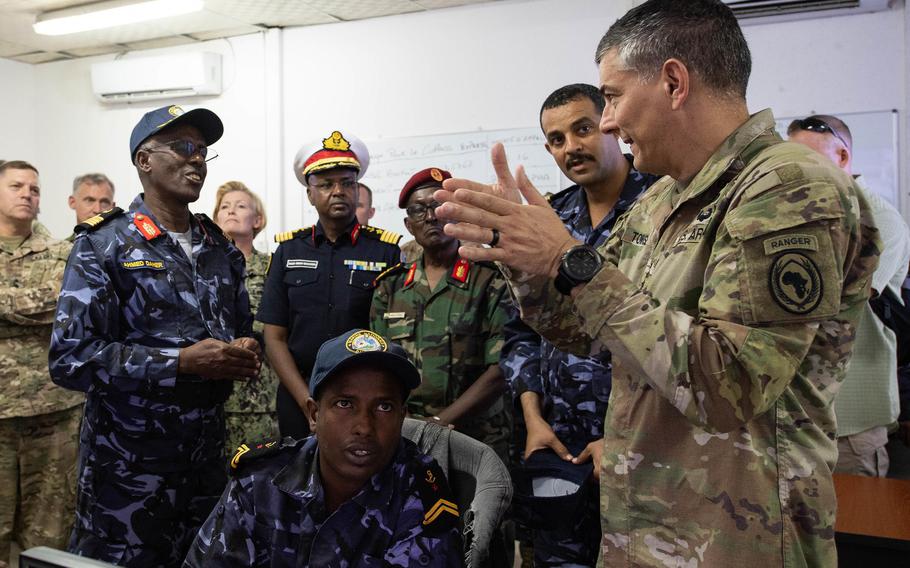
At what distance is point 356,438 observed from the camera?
158 cm

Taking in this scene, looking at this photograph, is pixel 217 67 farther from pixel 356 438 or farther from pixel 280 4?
pixel 356 438

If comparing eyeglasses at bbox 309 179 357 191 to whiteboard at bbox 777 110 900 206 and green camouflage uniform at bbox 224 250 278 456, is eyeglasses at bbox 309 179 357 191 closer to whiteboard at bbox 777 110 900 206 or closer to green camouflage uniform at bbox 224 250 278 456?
green camouflage uniform at bbox 224 250 278 456

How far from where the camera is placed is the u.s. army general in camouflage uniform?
3.14 feet

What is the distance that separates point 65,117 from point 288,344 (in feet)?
15.5

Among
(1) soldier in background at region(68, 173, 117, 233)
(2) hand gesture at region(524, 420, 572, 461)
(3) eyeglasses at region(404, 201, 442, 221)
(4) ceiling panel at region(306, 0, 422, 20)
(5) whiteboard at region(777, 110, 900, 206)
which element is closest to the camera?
(2) hand gesture at region(524, 420, 572, 461)

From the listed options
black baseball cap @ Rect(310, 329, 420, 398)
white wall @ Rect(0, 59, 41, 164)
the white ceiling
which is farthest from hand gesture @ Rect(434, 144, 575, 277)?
white wall @ Rect(0, 59, 41, 164)

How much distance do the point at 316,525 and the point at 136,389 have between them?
2.72 ft

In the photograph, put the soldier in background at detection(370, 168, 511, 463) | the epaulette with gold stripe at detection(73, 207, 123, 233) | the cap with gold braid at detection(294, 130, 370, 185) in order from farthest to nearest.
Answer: the cap with gold braid at detection(294, 130, 370, 185) → the soldier in background at detection(370, 168, 511, 463) → the epaulette with gold stripe at detection(73, 207, 123, 233)

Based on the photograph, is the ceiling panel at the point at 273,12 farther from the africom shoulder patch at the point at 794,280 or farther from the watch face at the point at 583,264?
the africom shoulder patch at the point at 794,280

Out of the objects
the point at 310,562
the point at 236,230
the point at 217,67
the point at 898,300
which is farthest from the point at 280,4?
the point at 310,562

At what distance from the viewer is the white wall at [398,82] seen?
4.18 metres

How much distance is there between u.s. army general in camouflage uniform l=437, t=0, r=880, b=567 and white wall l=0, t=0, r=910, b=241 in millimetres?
3516

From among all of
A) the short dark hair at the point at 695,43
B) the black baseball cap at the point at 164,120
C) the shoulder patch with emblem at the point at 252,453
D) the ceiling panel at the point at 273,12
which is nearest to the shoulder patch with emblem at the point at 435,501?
the shoulder patch with emblem at the point at 252,453

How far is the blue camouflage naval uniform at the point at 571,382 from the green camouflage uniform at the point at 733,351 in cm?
57
